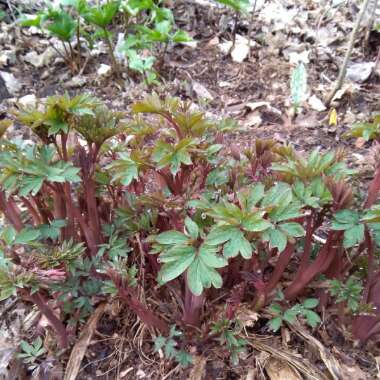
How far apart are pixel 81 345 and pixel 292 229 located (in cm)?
80

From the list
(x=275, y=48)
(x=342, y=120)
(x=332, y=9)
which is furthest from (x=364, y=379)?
(x=332, y=9)

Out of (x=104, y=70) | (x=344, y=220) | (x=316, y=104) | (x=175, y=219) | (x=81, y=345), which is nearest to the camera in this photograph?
(x=344, y=220)

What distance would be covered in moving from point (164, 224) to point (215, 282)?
1.34 ft

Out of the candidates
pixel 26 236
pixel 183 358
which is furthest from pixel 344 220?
pixel 26 236

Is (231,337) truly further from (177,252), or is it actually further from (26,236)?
(26,236)

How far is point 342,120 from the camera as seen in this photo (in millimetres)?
2660

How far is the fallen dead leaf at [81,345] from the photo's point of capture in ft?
4.41

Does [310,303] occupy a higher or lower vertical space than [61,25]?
lower

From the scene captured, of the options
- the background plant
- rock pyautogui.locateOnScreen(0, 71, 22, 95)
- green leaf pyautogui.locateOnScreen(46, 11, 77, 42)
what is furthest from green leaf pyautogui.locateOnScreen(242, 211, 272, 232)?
rock pyautogui.locateOnScreen(0, 71, 22, 95)

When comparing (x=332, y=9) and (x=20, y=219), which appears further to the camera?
(x=332, y=9)

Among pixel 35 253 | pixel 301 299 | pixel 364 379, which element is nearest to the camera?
pixel 35 253

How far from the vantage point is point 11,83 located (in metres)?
3.11

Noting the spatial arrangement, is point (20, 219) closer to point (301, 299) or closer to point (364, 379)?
point (301, 299)

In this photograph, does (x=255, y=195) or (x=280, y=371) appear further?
(x=280, y=371)
